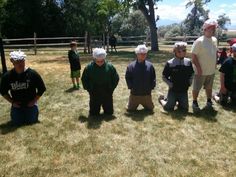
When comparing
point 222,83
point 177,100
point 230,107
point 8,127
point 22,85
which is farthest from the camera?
point 230,107

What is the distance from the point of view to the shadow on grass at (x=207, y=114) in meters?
7.75

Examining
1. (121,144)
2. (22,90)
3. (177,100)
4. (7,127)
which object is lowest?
(121,144)

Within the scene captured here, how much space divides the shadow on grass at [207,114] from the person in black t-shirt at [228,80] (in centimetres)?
57

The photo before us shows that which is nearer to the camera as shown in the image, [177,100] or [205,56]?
[205,56]

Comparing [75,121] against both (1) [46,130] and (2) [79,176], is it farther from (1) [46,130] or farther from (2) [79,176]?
(2) [79,176]

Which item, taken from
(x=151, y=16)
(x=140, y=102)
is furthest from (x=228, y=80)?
(x=151, y=16)

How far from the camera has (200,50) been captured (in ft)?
25.8

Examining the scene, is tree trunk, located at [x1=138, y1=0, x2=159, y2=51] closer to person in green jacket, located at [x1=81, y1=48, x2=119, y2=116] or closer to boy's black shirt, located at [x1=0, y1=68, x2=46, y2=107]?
person in green jacket, located at [x1=81, y1=48, x2=119, y2=116]

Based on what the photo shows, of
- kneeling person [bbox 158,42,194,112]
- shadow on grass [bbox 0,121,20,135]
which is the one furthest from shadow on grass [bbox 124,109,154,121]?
shadow on grass [bbox 0,121,20,135]

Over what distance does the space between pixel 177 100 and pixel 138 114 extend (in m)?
0.94

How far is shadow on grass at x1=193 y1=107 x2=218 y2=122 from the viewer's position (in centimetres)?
775

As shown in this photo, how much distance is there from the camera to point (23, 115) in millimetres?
7266

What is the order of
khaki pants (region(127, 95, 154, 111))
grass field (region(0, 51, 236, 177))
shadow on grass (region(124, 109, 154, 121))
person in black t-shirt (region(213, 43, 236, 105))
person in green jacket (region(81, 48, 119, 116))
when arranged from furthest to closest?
person in black t-shirt (region(213, 43, 236, 105))
khaki pants (region(127, 95, 154, 111))
shadow on grass (region(124, 109, 154, 121))
person in green jacket (region(81, 48, 119, 116))
grass field (region(0, 51, 236, 177))

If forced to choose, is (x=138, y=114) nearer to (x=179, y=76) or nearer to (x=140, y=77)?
(x=140, y=77)
